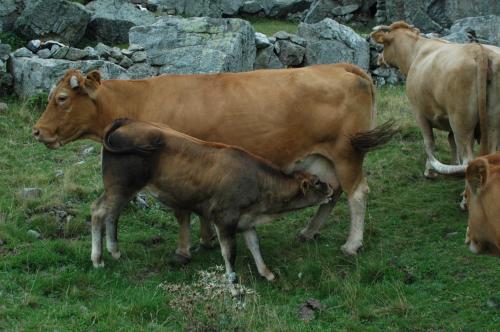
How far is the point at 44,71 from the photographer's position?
15.1m

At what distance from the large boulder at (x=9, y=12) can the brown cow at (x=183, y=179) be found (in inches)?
529

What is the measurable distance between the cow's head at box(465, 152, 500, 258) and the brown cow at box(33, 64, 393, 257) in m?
2.91

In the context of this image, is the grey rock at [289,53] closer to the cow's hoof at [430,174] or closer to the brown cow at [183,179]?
the cow's hoof at [430,174]

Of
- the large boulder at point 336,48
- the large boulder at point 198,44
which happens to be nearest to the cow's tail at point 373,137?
the large boulder at point 198,44

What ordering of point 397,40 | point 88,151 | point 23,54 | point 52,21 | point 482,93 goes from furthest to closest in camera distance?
point 52,21, point 23,54, point 397,40, point 88,151, point 482,93

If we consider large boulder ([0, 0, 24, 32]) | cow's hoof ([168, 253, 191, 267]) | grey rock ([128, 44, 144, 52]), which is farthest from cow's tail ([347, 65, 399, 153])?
large boulder ([0, 0, 24, 32])

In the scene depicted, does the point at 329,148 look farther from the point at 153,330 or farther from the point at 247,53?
the point at 247,53

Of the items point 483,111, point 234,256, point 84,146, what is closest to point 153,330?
point 234,256

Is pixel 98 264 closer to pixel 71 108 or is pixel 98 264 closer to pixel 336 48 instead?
pixel 71 108

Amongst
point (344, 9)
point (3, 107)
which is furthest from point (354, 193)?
point (344, 9)

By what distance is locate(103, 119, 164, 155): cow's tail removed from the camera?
8.18 metres

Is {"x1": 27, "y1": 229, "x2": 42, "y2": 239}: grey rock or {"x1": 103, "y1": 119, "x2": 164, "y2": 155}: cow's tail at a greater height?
{"x1": 103, "y1": 119, "x2": 164, "y2": 155}: cow's tail

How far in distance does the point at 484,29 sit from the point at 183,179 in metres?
15.0

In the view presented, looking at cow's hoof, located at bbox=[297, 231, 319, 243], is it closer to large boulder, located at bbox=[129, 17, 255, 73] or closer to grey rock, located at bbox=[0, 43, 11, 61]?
large boulder, located at bbox=[129, 17, 255, 73]
